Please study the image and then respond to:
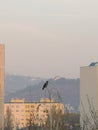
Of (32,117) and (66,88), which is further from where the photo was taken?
(66,88)

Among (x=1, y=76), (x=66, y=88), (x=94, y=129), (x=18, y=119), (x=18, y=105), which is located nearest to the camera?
(x=94, y=129)

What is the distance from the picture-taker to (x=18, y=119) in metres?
94.9

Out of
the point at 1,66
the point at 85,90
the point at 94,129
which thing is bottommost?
the point at 94,129

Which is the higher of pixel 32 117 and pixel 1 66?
pixel 1 66

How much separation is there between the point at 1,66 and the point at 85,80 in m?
15.6

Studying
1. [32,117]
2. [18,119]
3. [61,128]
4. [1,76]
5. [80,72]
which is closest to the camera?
[61,128]

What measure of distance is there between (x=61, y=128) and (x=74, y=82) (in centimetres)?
18944

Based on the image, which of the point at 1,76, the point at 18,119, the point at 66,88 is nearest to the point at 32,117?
the point at 1,76

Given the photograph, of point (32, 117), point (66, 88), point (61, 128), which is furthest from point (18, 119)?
point (66, 88)

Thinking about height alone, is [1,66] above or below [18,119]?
above

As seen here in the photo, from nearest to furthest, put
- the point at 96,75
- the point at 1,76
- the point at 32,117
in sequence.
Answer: the point at 32,117, the point at 96,75, the point at 1,76

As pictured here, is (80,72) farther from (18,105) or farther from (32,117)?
(18,105)

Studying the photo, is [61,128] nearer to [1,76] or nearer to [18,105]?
[1,76]

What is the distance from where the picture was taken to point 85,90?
52.0 metres
